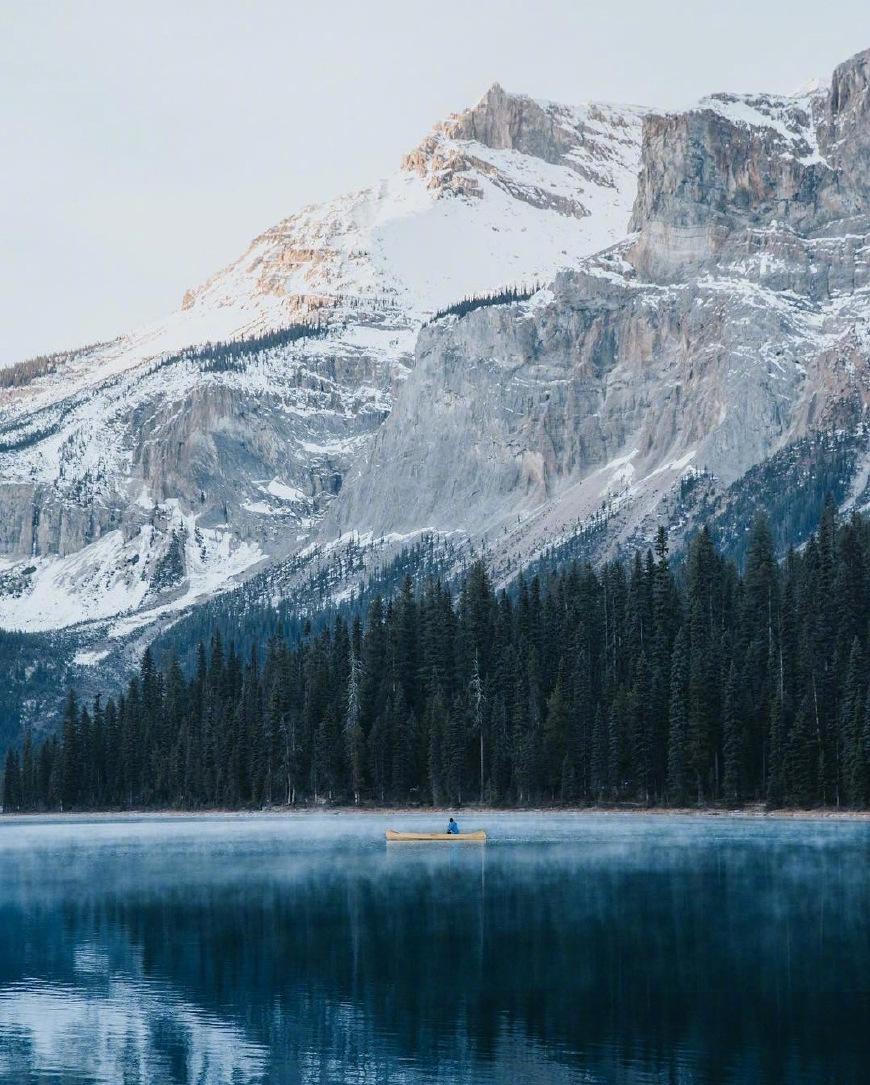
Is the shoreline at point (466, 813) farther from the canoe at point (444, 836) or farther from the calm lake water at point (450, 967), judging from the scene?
the calm lake water at point (450, 967)

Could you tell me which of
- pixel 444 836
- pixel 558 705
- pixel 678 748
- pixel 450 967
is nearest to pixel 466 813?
pixel 558 705

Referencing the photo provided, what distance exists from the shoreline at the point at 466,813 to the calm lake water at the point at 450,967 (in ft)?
76.6

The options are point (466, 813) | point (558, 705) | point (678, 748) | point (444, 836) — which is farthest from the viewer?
point (558, 705)

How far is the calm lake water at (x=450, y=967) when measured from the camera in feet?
134

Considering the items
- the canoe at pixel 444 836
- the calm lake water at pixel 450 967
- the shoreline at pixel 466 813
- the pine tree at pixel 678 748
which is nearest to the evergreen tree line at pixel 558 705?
the pine tree at pixel 678 748

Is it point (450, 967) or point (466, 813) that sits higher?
point (466, 813)

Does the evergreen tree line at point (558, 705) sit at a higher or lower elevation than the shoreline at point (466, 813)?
higher

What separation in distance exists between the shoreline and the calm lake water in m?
23.3

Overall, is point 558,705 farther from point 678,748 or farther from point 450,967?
point 450,967

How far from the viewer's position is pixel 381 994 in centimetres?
4966

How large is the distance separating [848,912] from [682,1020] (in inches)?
733

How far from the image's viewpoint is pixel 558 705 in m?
136

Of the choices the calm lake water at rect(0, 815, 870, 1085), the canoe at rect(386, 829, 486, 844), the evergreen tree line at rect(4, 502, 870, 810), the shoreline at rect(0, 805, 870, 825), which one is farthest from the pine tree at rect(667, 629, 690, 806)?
the calm lake water at rect(0, 815, 870, 1085)

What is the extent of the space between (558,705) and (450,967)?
83.4m
